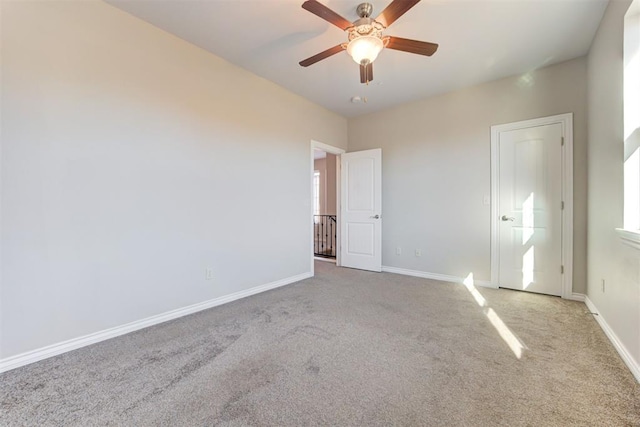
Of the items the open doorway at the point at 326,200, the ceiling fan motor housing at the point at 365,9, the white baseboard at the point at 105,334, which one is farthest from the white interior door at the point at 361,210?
the ceiling fan motor housing at the point at 365,9

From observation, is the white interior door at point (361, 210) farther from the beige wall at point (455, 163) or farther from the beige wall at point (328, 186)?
the beige wall at point (328, 186)

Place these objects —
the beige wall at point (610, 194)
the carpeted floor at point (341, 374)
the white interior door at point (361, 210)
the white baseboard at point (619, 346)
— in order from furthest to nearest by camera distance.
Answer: the white interior door at point (361, 210), the beige wall at point (610, 194), the white baseboard at point (619, 346), the carpeted floor at point (341, 374)

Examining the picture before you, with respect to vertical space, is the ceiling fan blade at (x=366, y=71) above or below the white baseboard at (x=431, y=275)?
above

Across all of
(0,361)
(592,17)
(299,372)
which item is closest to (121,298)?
(0,361)

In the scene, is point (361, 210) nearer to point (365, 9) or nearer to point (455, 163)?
point (455, 163)

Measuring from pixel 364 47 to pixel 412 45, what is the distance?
0.39 meters

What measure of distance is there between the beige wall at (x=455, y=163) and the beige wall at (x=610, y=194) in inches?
9.4

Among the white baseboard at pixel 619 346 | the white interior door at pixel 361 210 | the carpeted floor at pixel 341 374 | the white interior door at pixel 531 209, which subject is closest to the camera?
the carpeted floor at pixel 341 374

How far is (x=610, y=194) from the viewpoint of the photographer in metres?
2.11

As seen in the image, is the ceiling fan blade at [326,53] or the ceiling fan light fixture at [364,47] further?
the ceiling fan blade at [326,53]

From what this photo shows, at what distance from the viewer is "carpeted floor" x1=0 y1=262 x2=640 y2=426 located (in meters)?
1.35

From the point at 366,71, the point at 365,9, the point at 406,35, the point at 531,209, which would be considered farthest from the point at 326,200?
the point at 365,9

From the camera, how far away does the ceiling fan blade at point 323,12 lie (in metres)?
1.68

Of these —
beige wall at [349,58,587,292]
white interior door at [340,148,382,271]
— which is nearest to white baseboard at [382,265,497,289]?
beige wall at [349,58,587,292]
